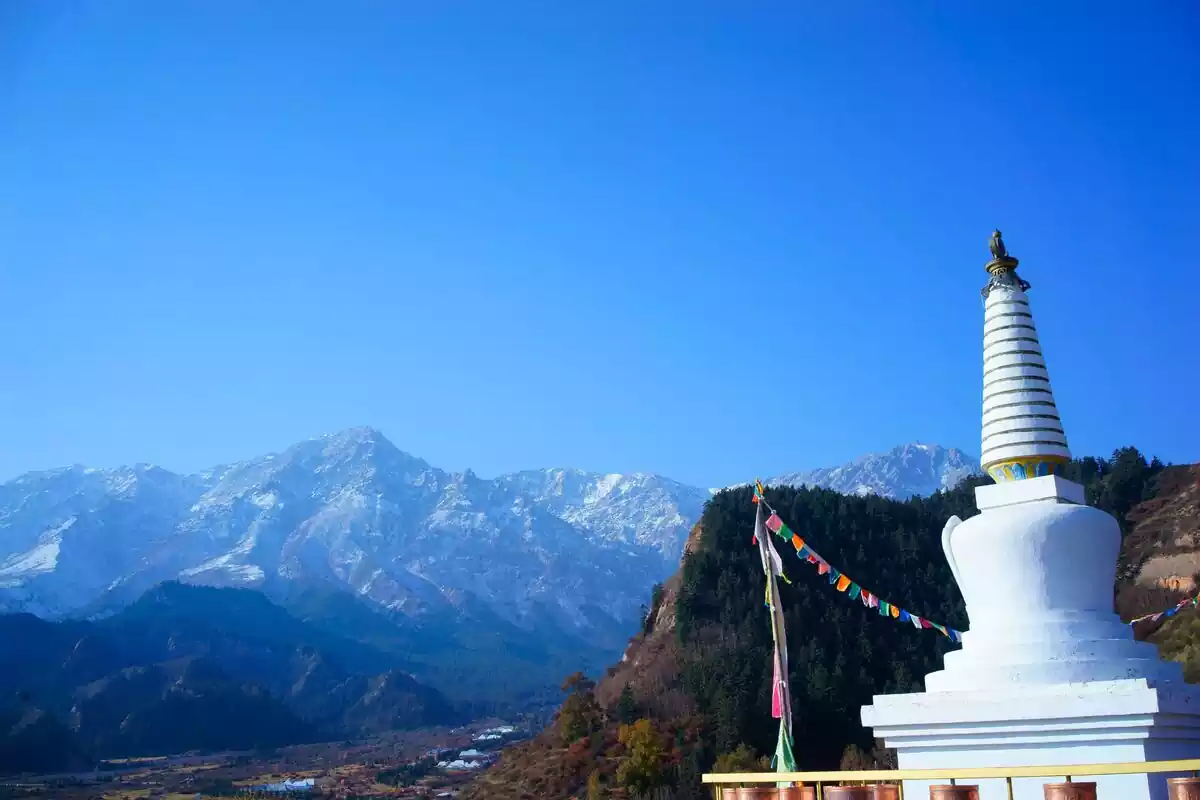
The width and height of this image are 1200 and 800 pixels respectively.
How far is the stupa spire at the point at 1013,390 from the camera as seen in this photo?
47.9 ft

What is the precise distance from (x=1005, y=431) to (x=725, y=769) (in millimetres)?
18337

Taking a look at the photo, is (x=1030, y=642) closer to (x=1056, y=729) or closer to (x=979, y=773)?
(x=1056, y=729)

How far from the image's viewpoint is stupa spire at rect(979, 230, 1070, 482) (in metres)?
14.6

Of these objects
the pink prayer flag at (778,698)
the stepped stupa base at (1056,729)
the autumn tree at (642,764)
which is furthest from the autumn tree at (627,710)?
the stepped stupa base at (1056,729)

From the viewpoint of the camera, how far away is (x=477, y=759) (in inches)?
3031

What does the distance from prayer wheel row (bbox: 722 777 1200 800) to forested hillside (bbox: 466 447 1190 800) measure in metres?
22.3

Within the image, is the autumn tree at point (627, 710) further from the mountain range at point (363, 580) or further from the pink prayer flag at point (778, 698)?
the mountain range at point (363, 580)

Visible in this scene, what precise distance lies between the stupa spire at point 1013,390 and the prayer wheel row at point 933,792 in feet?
20.3

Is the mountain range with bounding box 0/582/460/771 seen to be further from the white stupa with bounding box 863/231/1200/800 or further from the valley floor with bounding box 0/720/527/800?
the white stupa with bounding box 863/231/1200/800

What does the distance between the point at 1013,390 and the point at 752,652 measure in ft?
92.2

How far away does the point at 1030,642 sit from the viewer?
42.5ft

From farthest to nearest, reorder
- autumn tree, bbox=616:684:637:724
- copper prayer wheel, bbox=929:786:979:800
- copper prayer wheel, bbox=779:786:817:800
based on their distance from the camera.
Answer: autumn tree, bbox=616:684:637:724 < copper prayer wheel, bbox=779:786:817:800 < copper prayer wheel, bbox=929:786:979:800

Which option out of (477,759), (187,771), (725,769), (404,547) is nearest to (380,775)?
(477,759)

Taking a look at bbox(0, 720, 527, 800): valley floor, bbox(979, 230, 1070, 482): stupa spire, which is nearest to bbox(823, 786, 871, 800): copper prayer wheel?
bbox(979, 230, 1070, 482): stupa spire
